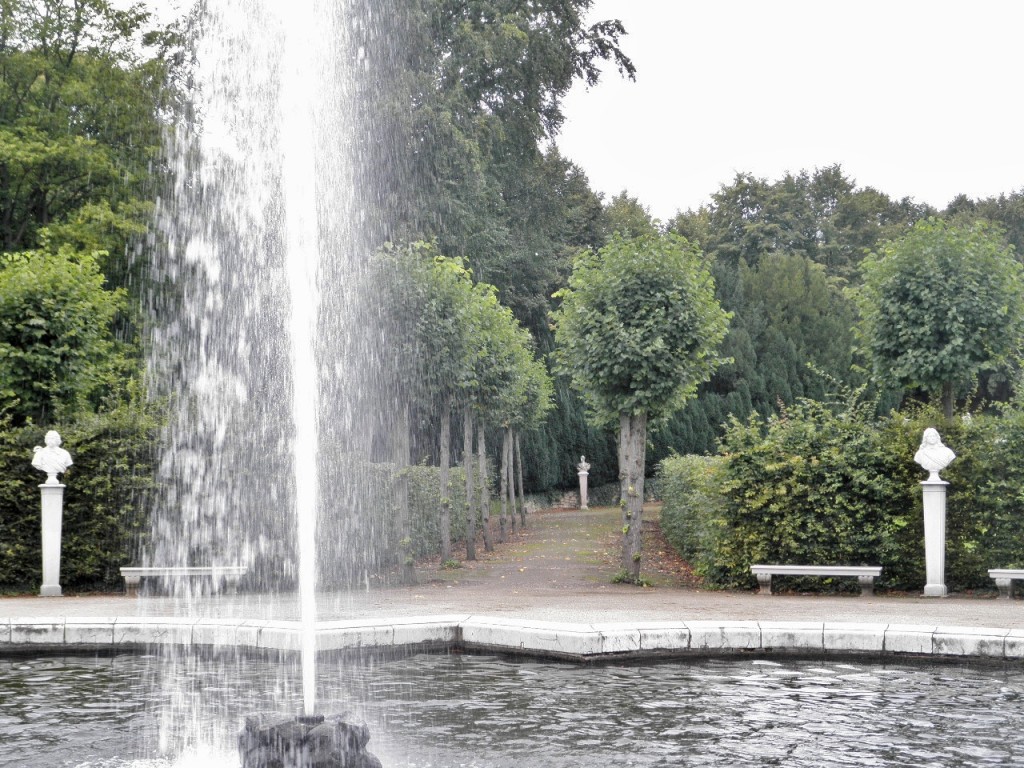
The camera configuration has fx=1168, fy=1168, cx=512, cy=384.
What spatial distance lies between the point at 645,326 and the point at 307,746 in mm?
10776

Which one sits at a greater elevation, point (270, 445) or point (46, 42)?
point (46, 42)

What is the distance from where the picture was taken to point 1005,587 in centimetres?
1338

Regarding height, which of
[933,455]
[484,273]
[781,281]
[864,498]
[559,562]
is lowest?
[559,562]

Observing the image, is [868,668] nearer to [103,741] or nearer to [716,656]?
A: [716,656]

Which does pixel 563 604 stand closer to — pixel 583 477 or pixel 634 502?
pixel 634 502

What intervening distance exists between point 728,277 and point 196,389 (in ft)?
104

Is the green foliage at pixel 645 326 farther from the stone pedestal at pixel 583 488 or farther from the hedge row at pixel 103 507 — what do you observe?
the stone pedestal at pixel 583 488

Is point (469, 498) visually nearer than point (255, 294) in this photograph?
Yes

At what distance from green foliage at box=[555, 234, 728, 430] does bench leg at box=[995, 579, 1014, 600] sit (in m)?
4.63

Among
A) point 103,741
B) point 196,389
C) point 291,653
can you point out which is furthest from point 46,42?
point 103,741

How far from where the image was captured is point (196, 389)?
1728 cm

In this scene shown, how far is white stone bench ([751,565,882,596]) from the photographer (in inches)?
540

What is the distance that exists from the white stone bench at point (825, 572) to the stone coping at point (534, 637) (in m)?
4.57

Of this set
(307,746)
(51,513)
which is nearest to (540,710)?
(307,746)
